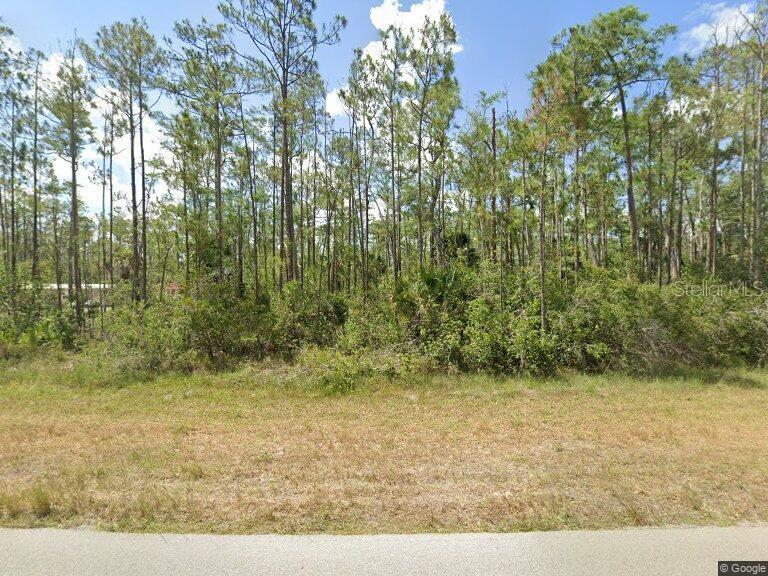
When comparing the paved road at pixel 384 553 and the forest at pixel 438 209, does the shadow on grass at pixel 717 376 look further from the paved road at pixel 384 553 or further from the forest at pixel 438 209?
the paved road at pixel 384 553

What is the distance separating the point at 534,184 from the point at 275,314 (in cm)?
971

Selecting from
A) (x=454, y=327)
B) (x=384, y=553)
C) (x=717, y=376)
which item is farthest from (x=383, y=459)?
(x=717, y=376)

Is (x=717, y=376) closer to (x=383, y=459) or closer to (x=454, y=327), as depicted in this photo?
(x=454, y=327)

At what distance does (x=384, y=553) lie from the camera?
3.00m

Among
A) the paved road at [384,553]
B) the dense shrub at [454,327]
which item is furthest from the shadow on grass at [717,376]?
the paved road at [384,553]

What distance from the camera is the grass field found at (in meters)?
3.60

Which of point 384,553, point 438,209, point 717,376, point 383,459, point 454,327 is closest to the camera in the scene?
point 384,553

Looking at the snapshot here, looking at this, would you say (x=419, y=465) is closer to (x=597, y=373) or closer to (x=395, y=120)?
(x=597, y=373)

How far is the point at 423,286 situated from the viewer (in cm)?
1305

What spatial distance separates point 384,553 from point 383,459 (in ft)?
6.92

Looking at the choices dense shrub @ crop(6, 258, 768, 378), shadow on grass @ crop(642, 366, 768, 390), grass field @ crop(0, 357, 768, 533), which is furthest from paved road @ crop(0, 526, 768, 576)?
shadow on grass @ crop(642, 366, 768, 390)

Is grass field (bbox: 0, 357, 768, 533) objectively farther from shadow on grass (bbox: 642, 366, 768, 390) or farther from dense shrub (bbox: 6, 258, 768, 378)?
dense shrub (bbox: 6, 258, 768, 378)

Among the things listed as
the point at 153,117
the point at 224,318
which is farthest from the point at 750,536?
the point at 153,117

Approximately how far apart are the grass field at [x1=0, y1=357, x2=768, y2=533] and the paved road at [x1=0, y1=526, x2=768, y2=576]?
20 centimetres
